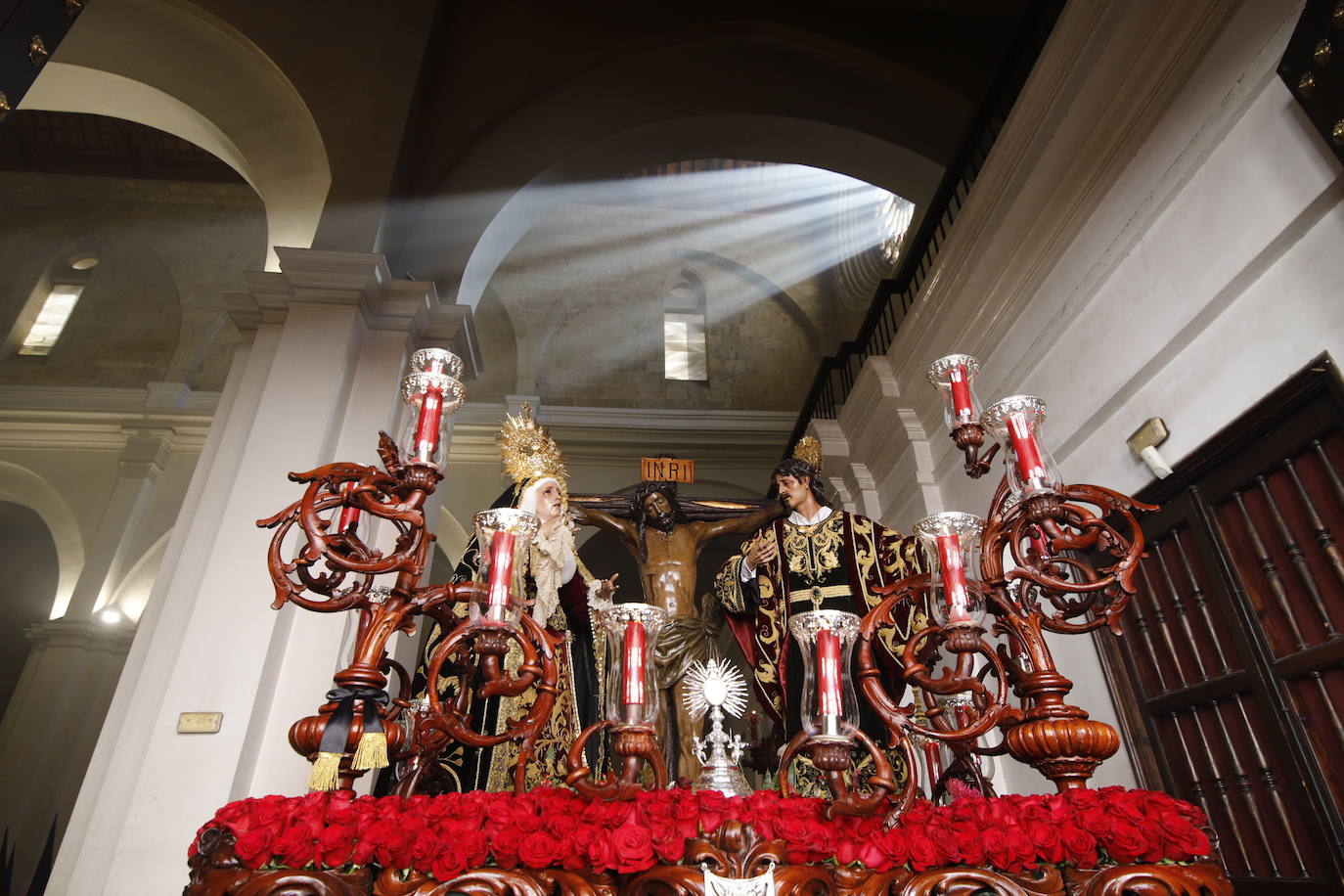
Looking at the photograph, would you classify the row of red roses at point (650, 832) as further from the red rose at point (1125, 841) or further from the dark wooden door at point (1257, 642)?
the dark wooden door at point (1257, 642)

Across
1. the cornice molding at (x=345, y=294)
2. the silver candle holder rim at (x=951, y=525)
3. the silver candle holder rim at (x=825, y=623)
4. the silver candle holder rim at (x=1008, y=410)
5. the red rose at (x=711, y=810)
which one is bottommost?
the red rose at (x=711, y=810)

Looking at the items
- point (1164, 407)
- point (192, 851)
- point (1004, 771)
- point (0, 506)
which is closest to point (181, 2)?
point (192, 851)

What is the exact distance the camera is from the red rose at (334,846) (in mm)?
1769

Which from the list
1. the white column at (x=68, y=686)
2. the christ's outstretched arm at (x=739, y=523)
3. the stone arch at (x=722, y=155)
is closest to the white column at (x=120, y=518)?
the white column at (x=68, y=686)

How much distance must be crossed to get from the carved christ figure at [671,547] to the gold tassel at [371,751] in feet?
7.51

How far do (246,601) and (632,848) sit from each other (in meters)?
3.06

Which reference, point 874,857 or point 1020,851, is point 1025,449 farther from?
point 874,857

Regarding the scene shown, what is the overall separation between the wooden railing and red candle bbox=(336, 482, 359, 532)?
4.52 metres

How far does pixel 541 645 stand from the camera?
2254mm

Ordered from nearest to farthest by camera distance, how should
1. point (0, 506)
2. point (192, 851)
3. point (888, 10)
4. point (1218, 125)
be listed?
point (192, 851) → point (1218, 125) → point (888, 10) → point (0, 506)

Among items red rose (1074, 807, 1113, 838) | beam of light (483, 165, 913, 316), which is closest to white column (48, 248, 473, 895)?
red rose (1074, 807, 1113, 838)

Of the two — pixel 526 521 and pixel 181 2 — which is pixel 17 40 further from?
pixel 181 2

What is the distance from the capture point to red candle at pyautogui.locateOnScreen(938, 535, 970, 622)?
213 centimetres

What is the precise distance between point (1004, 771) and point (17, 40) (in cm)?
552
